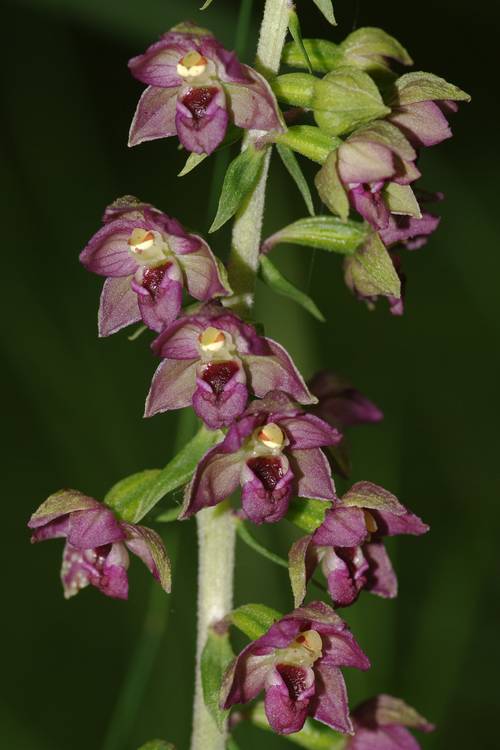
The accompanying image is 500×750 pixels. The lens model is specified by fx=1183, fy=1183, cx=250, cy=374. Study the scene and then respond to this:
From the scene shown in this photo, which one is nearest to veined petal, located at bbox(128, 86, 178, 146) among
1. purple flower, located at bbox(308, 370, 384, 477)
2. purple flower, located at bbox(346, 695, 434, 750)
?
purple flower, located at bbox(308, 370, 384, 477)

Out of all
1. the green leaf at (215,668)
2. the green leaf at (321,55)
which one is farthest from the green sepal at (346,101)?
the green leaf at (215,668)

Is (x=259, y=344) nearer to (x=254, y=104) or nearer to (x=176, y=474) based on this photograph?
(x=176, y=474)

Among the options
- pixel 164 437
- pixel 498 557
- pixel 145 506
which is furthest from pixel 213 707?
pixel 164 437

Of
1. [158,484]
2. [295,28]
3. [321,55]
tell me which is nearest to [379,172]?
[295,28]

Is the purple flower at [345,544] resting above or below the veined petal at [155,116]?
below

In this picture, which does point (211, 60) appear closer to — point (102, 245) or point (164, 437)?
point (102, 245)

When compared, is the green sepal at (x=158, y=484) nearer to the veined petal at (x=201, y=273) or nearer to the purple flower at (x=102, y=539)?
the purple flower at (x=102, y=539)
